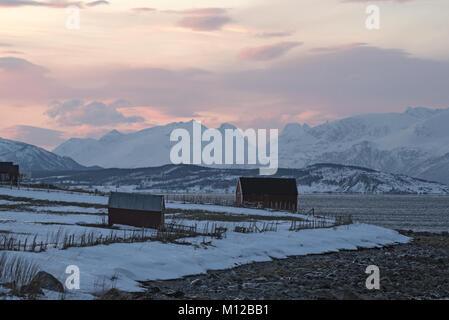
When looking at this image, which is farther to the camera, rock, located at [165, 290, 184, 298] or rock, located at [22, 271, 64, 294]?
rock, located at [165, 290, 184, 298]

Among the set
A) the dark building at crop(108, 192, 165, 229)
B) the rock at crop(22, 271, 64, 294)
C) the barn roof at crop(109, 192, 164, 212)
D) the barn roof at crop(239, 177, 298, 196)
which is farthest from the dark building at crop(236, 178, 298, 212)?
the rock at crop(22, 271, 64, 294)

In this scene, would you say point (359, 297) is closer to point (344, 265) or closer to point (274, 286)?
point (274, 286)

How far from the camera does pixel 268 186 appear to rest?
98188mm

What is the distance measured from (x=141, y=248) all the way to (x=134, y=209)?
1961 cm

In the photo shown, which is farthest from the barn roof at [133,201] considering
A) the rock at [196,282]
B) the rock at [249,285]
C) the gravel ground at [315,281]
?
the rock at [249,285]

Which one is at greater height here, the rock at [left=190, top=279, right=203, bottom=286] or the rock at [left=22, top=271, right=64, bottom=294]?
the rock at [left=22, top=271, right=64, bottom=294]

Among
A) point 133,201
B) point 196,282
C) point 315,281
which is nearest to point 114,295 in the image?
point 196,282

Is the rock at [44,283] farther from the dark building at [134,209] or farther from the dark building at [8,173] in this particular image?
the dark building at [8,173]

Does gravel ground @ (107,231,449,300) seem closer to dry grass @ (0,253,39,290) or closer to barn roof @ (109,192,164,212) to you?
dry grass @ (0,253,39,290)

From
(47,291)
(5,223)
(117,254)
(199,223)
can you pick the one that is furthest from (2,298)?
(199,223)

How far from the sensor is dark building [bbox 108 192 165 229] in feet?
176

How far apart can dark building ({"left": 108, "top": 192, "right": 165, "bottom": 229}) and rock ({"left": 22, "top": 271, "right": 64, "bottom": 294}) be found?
1192 inches

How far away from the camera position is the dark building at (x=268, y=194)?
96.6 m
